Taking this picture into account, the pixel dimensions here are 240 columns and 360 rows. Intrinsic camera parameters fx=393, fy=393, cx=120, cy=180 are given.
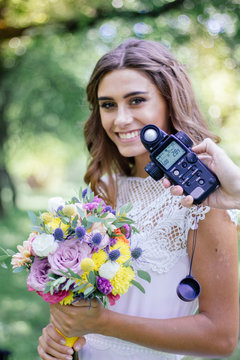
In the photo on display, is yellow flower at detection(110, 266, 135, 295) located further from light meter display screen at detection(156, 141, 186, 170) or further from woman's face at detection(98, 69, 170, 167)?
woman's face at detection(98, 69, 170, 167)

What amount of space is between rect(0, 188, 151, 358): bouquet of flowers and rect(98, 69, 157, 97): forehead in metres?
0.64

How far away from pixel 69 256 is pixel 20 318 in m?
4.02

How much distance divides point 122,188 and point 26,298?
3931mm

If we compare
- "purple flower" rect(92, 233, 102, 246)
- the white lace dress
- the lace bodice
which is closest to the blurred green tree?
the lace bodice

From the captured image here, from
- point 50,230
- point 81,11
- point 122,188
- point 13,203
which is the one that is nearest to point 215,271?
point 50,230

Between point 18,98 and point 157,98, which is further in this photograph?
point 18,98

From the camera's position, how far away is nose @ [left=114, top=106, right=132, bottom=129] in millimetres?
1767

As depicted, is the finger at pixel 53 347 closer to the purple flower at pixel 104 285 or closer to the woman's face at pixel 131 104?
the purple flower at pixel 104 285

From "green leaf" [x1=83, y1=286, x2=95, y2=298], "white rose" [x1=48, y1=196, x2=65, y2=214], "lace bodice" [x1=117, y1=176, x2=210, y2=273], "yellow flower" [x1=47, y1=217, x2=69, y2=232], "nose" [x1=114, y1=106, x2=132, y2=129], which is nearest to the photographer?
"green leaf" [x1=83, y1=286, x2=95, y2=298]

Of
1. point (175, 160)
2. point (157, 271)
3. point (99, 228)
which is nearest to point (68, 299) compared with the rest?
point (99, 228)

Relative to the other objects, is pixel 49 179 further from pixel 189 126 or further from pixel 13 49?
pixel 189 126

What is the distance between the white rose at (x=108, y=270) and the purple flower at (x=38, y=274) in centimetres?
19

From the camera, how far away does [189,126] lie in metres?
1.85

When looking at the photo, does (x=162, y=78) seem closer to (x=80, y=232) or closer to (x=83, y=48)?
(x=80, y=232)
